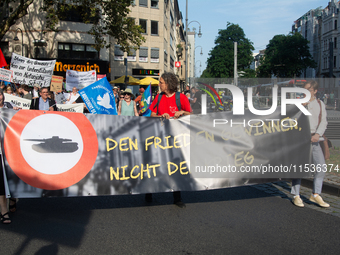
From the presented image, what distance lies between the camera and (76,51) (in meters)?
30.7

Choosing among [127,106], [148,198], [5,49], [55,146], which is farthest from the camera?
[5,49]

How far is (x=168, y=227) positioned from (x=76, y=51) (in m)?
28.3

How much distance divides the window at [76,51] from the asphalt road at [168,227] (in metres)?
26.3

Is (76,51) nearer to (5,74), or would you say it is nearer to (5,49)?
(5,49)

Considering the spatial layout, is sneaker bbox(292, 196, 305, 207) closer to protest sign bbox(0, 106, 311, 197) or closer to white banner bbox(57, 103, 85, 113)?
protest sign bbox(0, 106, 311, 197)

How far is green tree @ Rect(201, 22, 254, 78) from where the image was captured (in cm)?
7438

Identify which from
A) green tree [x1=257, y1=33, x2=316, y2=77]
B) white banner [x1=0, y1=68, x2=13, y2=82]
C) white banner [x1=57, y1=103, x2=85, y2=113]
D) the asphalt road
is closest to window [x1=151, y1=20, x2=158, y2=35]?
white banner [x1=0, y1=68, x2=13, y2=82]

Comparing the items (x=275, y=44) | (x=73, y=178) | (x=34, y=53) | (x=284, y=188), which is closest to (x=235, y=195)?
(x=284, y=188)

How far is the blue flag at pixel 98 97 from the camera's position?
27.7ft

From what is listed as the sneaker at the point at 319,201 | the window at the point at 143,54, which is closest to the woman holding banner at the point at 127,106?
the sneaker at the point at 319,201

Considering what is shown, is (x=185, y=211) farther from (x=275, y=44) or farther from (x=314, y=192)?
(x=275, y=44)

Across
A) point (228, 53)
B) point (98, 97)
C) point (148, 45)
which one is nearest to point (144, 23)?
point (148, 45)

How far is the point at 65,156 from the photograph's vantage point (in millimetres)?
5102

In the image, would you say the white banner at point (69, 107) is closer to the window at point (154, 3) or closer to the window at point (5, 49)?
the window at point (5, 49)
